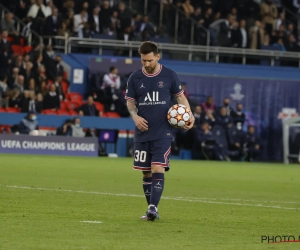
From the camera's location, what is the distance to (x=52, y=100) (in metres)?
30.2

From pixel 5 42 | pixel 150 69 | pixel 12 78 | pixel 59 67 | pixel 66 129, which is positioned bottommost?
pixel 66 129

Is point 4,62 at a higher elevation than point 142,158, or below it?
higher

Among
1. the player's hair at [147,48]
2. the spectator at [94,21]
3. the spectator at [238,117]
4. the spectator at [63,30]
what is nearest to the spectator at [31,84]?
the spectator at [63,30]

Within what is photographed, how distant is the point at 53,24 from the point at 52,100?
3606 mm

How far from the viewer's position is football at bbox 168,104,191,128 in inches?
452

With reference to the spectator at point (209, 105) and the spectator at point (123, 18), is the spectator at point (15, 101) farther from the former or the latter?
the spectator at point (209, 105)

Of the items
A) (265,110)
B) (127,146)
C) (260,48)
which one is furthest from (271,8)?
(127,146)

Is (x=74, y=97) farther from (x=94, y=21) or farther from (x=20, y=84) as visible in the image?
(x=94, y=21)

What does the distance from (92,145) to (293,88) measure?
369 inches

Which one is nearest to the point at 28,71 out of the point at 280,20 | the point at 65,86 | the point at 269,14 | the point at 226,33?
the point at 65,86

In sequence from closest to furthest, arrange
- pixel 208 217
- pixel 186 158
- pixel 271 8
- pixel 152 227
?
pixel 152 227
pixel 208 217
pixel 186 158
pixel 271 8

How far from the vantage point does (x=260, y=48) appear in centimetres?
3634

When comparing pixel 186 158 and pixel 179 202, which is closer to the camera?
pixel 179 202

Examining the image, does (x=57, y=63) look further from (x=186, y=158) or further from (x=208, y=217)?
(x=208, y=217)
